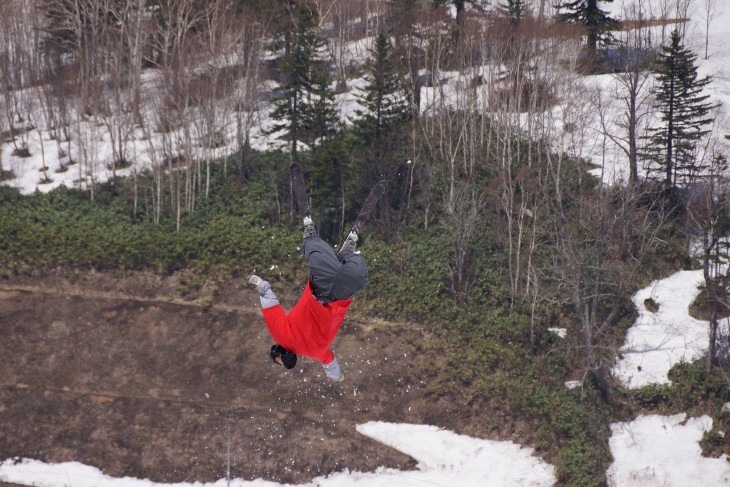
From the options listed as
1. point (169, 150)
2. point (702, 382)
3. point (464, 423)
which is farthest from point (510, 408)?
point (169, 150)

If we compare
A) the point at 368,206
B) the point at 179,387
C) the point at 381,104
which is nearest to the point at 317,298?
the point at 368,206

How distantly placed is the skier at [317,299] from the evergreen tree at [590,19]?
2773 centimetres

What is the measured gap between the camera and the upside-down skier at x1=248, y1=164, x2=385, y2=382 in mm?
7078

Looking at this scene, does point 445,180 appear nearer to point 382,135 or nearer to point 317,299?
point 382,135

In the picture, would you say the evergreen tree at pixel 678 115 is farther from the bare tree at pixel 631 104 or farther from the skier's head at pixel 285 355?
the skier's head at pixel 285 355

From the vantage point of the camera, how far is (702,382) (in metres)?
20.6

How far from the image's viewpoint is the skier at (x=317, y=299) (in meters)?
7.07

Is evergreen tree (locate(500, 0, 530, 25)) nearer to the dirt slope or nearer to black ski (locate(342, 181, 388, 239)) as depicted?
the dirt slope

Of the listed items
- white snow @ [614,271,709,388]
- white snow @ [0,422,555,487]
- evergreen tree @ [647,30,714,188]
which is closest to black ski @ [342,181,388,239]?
white snow @ [0,422,555,487]

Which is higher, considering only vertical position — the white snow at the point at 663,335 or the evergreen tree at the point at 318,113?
the evergreen tree at the point at 318,113

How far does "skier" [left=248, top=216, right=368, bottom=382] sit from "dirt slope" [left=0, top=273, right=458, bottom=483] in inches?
485

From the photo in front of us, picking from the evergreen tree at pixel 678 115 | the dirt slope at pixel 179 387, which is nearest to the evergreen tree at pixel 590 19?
the evergreen tree at pixel 678 115

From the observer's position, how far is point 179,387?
21.5 metres

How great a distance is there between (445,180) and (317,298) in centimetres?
1996
